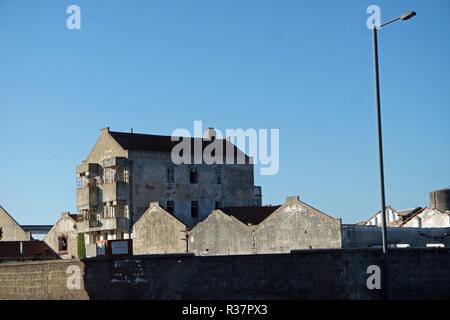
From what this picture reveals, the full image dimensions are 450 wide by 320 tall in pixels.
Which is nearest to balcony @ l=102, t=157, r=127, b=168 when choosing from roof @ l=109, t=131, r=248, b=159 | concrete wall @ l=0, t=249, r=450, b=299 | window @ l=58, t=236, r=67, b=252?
roof @ l=109, t=131, r=248, b=159

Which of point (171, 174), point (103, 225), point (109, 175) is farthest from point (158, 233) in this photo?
point (109, 175)

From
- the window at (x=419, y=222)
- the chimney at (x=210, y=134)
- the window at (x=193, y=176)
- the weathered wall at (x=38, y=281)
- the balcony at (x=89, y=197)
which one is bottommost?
the weathered wall at (x=38, y=281)

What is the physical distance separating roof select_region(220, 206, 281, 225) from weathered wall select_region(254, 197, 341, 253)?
3.51 meters

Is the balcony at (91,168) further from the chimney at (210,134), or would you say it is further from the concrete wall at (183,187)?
the chimney at (210,134)

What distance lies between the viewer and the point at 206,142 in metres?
79.9

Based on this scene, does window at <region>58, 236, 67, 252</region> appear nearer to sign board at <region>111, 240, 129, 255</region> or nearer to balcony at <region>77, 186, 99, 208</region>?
balcony at <region>77, 186, 99, 208</region>

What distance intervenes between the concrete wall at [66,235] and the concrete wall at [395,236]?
117 ft

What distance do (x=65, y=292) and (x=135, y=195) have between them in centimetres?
3672

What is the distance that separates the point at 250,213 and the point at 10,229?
38.6 m

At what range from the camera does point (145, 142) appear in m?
75.4

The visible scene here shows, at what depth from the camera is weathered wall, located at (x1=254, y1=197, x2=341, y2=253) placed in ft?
176

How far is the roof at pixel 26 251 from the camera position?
62.7 meters

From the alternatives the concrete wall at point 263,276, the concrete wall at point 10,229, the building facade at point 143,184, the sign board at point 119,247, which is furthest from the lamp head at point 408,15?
the concrete wall at point 10,229
